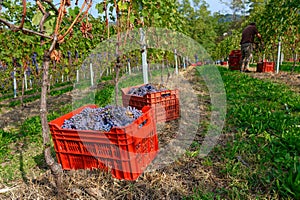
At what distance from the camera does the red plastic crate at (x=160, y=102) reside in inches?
134

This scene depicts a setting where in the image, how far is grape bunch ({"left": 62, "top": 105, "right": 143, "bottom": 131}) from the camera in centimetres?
220

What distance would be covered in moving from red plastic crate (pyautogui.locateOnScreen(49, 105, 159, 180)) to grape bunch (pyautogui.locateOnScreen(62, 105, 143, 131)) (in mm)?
143

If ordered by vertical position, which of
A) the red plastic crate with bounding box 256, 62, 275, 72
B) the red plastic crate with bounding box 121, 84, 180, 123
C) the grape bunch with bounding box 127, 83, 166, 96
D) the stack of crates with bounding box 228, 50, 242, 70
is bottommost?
the red plastic crate with bounding box 121, 84, 180, 123

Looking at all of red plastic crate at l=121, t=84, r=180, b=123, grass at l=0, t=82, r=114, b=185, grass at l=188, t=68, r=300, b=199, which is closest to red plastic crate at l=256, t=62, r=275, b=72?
grass at l=188, t=68, r=300, b=199

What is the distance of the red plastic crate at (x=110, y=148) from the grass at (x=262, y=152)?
649 millimetres

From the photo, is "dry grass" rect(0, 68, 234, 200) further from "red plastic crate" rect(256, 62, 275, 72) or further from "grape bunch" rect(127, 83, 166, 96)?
"red plastic crate" rect(256, 62, 275, 72)

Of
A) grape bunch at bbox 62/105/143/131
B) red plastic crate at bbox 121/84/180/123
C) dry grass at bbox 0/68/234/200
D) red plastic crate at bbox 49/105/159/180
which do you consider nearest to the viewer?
red plastic crate at bbox 49/105/159/180

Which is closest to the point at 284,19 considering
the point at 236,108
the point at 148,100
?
the point at 236,108

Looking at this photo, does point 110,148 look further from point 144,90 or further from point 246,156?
point 144,90

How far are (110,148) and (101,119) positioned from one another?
486 millimetres

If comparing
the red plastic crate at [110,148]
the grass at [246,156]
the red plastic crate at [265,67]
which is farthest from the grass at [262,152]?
the red plastic crate at [265,67]

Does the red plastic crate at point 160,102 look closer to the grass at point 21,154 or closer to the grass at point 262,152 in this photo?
the grass at point 262,152

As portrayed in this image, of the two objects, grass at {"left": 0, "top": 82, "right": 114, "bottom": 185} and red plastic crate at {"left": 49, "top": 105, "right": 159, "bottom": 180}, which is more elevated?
Result: red plastic crate at {"left": 49, "top": 105, "right": 159, "bottom": 180}

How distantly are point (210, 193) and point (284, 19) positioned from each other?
322 inches
